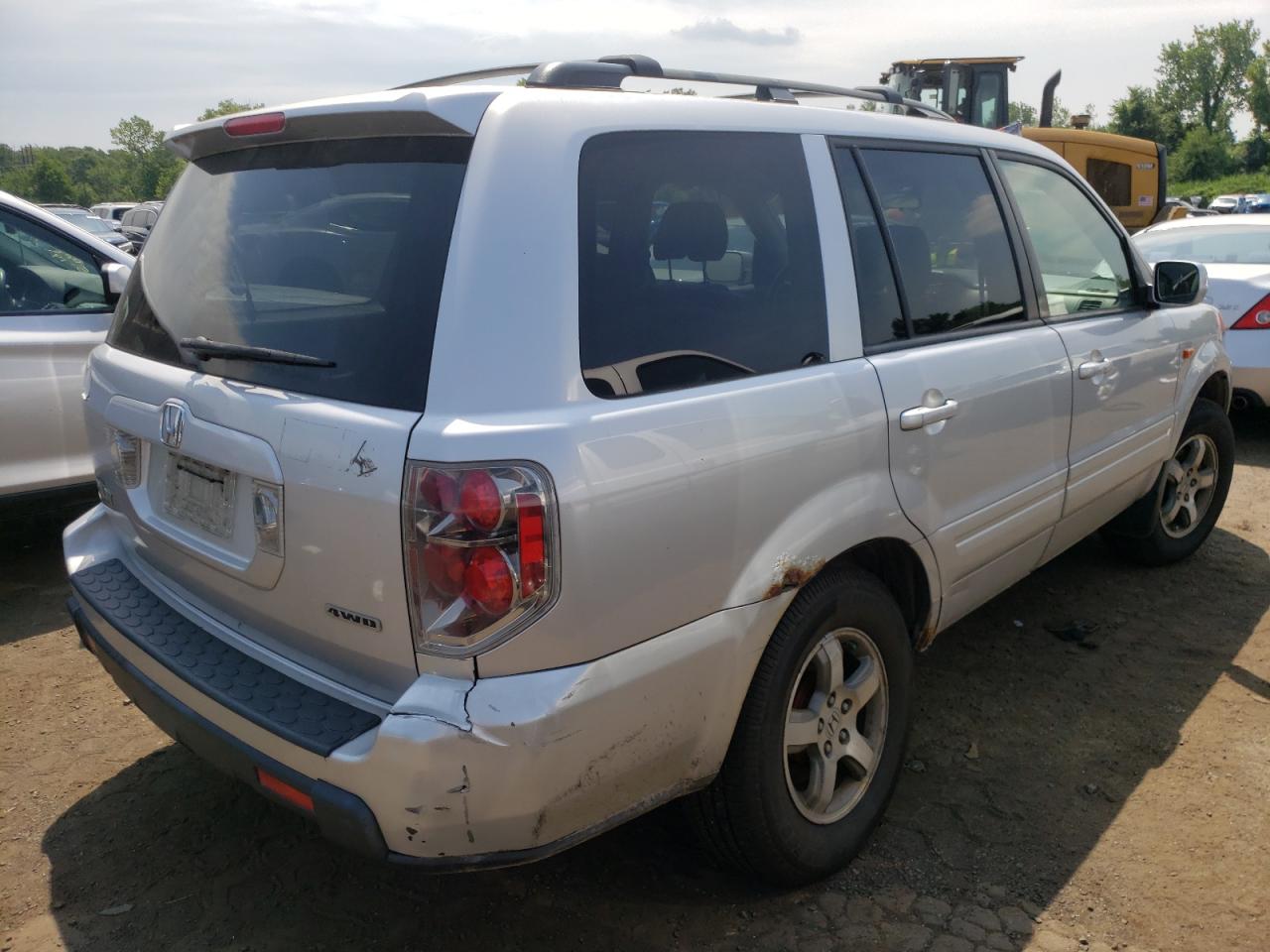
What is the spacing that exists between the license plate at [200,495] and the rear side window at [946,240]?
180 centimetres

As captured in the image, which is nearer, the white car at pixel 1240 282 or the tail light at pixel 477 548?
the tail light at pixel 477 548

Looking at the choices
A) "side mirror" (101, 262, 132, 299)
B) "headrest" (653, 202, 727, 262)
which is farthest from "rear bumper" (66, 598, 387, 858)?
"side mirror" (101, 262, 132, 299)

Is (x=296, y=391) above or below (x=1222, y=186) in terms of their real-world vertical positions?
below

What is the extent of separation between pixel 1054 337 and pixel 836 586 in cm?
144

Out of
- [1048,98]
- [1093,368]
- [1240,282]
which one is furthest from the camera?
[1048,98]

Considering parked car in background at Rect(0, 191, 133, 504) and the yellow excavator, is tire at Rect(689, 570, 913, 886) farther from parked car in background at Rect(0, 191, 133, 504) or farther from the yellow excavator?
the yellow excavator

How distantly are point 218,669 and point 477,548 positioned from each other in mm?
798

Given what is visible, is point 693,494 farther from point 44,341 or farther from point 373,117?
point 44,341

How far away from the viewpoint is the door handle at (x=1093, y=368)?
3527 millimetres

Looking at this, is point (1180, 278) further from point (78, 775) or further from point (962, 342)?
point (78, 775)

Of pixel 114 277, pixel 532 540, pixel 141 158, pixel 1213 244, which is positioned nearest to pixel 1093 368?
pixel 532 540

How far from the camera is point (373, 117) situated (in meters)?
2.18

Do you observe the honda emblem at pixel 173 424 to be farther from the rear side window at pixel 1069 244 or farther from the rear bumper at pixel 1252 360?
the rear bumper at pixel 1252 360

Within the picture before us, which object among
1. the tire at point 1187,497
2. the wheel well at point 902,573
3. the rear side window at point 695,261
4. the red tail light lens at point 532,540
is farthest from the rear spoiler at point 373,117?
the tire at point 1187,497
